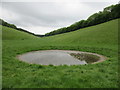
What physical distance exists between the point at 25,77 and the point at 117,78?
4.91m

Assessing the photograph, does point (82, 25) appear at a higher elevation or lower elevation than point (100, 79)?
higher

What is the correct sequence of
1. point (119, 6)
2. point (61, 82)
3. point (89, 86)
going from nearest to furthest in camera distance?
point (89, 86) < point (61, 82) < point (119, 6)

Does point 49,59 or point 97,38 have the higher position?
point 97,38

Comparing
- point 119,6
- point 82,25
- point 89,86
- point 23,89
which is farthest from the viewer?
point 82,25

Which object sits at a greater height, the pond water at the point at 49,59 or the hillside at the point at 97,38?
the hillside at the point at 97,38

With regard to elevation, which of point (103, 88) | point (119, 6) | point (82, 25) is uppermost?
point (119, 6)

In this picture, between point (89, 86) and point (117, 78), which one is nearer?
point (89, 86)

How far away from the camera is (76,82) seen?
13.2 ft

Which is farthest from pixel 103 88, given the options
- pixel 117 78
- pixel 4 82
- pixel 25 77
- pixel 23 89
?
pixel 4 82

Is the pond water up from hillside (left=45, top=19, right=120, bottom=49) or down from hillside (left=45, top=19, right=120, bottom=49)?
down

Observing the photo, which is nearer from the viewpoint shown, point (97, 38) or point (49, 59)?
point (49, 59)

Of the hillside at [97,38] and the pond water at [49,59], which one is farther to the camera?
the hillside at [97,38]

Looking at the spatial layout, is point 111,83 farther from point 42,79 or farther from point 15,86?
point 15,86

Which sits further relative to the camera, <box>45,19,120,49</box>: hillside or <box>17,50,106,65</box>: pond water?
<box>45,19,120,49</box>: hillside
